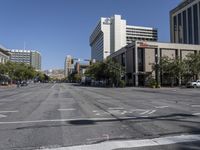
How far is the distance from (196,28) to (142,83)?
5105cm

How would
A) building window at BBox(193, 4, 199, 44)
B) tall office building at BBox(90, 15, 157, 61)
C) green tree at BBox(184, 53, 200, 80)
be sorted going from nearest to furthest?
1. green tree at BBox(184, 53, 200, 80)
2. building window at BBox(193, 4, 199, 44)
3. tall office building at BBox(90, 15, 157, 61)

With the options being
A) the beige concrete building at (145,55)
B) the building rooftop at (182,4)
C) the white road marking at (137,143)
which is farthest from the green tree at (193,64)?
the white road marking at (137,143)

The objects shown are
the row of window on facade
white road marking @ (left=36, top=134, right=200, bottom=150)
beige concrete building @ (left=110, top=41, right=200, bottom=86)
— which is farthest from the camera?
the row of window on facade

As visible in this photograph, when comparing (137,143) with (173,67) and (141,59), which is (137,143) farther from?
(141,59)

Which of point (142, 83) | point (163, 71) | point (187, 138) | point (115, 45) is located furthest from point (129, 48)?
point (187, 138)

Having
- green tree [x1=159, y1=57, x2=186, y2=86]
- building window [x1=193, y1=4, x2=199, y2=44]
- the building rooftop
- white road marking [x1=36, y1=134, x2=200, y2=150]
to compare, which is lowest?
white road marking [x1=36, y1=134, x2=200, y2=150]

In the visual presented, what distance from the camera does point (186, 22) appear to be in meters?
121

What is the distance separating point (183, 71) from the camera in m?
65.3

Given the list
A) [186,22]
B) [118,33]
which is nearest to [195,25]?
[186,22]

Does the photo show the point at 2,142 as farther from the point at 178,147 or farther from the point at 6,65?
the point at 6,65

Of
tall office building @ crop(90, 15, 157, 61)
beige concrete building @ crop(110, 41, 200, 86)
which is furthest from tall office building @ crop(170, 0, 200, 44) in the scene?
beige concrete building @ crop(110, 41, 200, 86)

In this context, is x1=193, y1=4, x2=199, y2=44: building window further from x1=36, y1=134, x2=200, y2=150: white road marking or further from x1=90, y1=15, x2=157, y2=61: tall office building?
x1=36, y1=134, x2=200, y2=150: white road marking

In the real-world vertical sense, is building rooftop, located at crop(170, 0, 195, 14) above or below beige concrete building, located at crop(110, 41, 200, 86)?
above

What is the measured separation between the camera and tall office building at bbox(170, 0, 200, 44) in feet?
369
